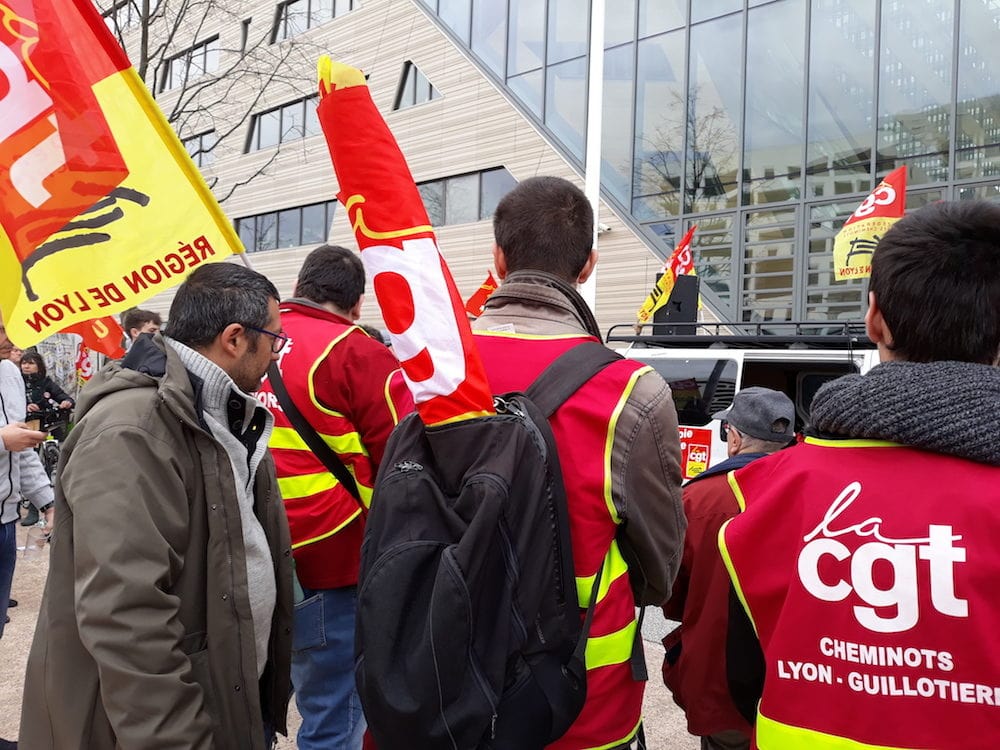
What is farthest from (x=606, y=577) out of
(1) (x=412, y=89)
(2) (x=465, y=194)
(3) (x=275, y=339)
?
(1) (x=412, y=89)

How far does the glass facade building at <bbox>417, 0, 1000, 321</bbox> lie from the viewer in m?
12.2

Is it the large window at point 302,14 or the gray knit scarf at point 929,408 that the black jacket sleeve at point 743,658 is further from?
the large window at point 302,14

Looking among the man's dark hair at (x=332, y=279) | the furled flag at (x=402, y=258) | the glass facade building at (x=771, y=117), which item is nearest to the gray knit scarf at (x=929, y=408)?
the furled flag at (x=402, y=258)

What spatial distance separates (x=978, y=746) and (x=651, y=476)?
29.9 inches

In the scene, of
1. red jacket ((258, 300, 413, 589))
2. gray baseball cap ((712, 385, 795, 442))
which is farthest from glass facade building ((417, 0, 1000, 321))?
red jacket ((258, 300, 413, 589))

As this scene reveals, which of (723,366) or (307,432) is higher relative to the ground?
(307,432)

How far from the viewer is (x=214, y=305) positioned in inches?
87.4

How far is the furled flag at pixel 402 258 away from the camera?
1.67 metres

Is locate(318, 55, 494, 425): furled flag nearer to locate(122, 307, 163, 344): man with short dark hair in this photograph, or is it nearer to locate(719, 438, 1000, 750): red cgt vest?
locate(719, 438, 1000, 750): red cgt vest

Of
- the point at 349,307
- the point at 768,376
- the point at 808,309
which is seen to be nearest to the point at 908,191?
the point at 808,309

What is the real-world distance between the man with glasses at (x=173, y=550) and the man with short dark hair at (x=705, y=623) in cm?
117

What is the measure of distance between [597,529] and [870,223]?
7.79 meters

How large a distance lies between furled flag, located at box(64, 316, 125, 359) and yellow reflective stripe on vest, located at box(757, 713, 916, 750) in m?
2.38

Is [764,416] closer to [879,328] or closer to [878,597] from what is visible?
[879,328]
